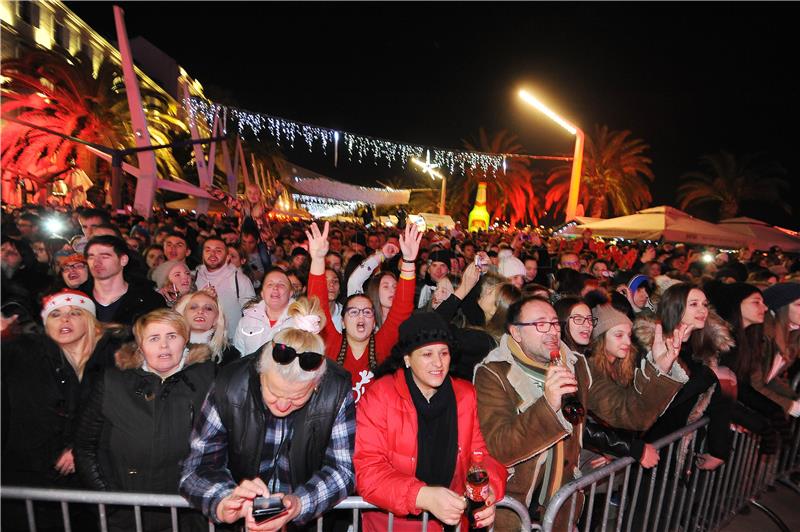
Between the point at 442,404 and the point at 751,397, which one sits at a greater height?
the point at 442,404

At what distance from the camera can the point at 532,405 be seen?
103 inches

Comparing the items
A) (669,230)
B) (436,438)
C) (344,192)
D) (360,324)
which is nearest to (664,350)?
(436,438)

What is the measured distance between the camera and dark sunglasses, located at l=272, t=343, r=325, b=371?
2494mm

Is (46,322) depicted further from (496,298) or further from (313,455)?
(496,298)

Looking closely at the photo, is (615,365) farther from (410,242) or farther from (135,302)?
(135,302)

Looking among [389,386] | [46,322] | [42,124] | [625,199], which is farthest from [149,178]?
[625,199]

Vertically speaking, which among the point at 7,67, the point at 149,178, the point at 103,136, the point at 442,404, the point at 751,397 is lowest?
the point at 751,397

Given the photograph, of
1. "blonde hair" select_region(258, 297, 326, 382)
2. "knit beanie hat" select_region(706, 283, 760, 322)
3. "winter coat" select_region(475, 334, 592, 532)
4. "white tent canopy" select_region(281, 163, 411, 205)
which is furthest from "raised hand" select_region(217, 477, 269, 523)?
"white tent canopy" select_region(281, 163, 411, 205)

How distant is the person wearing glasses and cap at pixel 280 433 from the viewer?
96.7 inches

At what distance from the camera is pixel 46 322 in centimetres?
319

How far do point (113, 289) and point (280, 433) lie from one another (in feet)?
8.99

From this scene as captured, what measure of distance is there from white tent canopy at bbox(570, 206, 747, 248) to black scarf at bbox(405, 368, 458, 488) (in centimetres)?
1482

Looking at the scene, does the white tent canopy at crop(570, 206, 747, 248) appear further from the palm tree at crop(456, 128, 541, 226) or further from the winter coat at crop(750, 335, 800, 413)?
the palm tree at crop(456, 128, 541, 226)

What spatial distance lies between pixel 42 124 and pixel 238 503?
28033 mm
